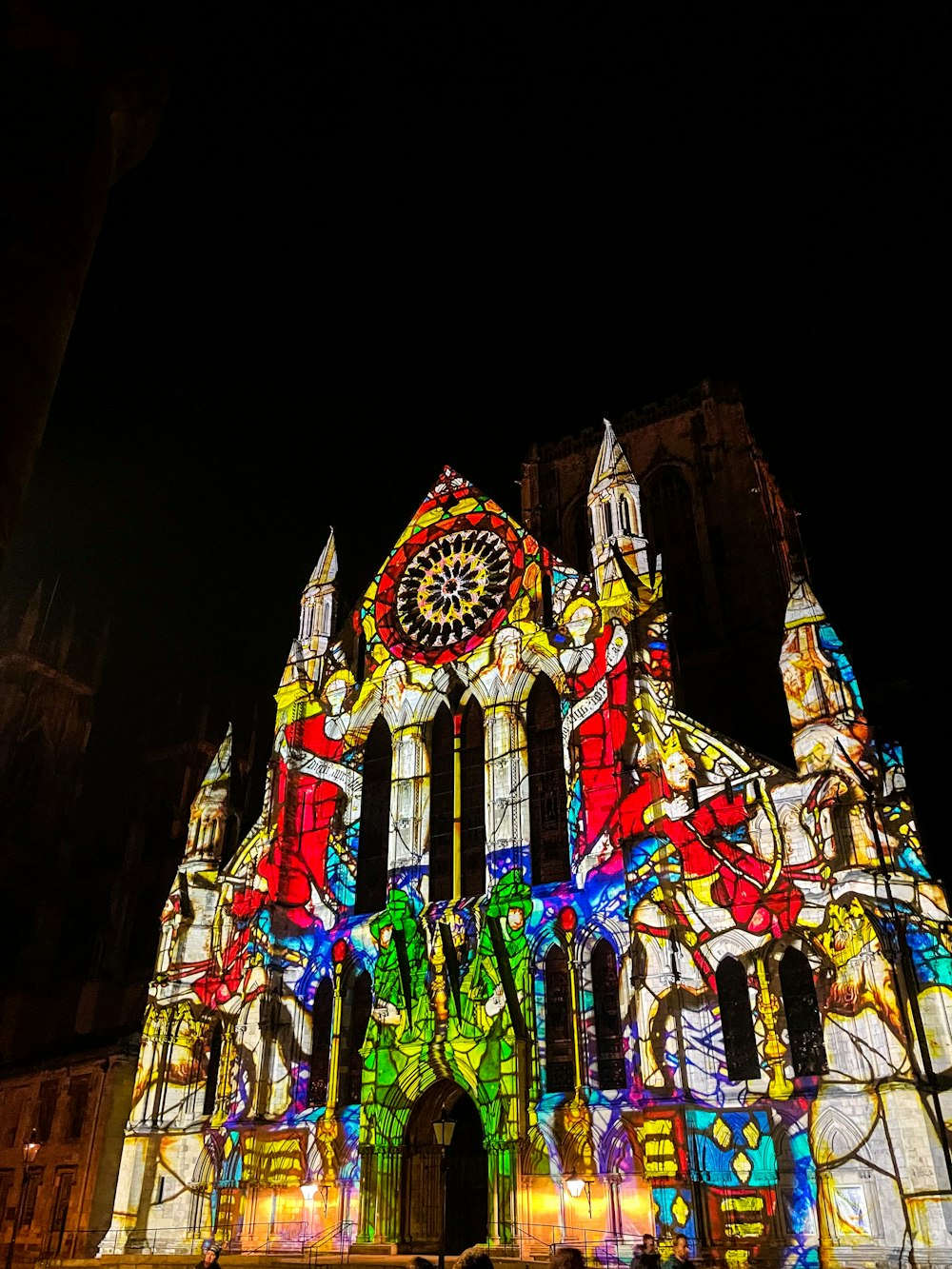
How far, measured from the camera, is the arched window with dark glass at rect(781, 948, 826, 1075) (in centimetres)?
1692

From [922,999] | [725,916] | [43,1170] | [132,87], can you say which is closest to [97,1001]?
[43,1170]

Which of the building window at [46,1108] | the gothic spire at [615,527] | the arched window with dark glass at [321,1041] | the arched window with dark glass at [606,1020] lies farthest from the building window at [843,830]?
the building window at [46,1108]

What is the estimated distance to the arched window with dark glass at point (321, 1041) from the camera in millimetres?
21203

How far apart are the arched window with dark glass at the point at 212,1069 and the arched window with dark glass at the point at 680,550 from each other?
741 inches

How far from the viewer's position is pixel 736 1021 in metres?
17.8

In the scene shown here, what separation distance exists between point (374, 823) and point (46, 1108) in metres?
15.0

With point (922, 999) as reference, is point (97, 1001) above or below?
above

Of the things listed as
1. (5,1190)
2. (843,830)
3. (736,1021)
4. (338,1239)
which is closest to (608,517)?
(843,830)

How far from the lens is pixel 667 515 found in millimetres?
36031

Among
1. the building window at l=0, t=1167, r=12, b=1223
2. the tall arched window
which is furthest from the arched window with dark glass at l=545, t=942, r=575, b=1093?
the building window at l=0, t=1167, r=12, b=1223

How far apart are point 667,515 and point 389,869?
19072mm

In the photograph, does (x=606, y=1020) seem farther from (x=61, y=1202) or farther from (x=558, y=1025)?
(x=61, y=1202)

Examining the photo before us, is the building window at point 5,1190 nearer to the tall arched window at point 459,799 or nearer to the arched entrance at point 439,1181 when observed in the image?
the arched entrance at point 439,1181

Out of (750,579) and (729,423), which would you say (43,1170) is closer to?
Answer: (750,579)
